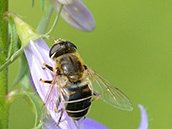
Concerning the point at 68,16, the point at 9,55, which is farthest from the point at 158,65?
the point at 9,55

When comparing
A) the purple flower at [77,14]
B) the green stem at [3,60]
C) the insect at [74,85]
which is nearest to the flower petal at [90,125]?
the insect at [74,85]

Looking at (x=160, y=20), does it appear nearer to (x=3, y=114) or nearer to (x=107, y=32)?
(x=107, y=32)

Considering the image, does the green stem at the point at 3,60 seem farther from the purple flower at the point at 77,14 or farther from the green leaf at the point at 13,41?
the purple flower at the point at 77,14

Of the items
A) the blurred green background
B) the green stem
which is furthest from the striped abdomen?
the blurred green background

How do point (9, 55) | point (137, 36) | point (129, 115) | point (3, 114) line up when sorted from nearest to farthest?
point (9, 55), point (3, 114), point (129, 115), point (137, 36)

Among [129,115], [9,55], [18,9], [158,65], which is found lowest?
[129,115]

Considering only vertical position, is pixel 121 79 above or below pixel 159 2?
below
